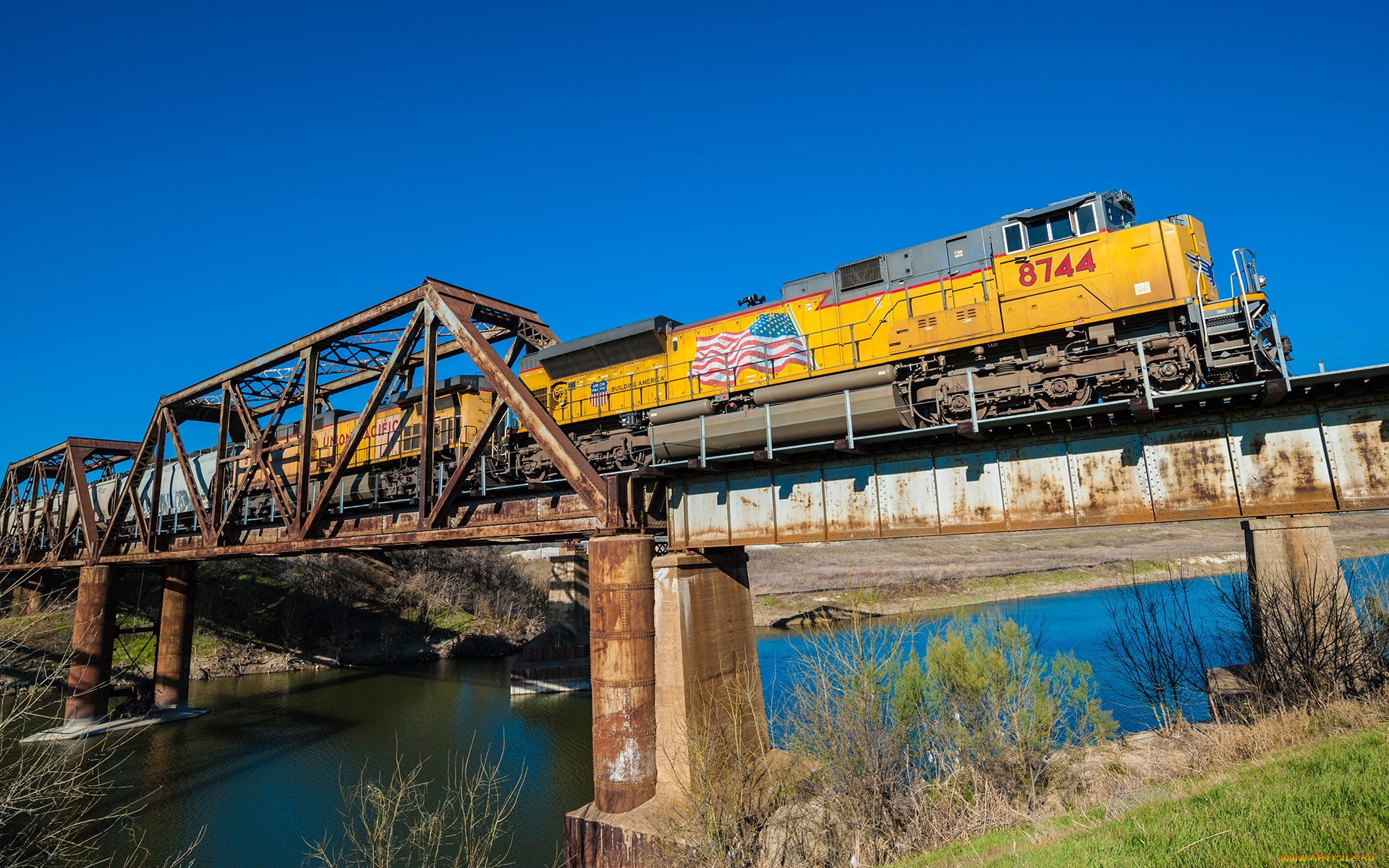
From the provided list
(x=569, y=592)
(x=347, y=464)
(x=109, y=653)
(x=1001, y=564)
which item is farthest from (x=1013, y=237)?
(x=1001, y=564)

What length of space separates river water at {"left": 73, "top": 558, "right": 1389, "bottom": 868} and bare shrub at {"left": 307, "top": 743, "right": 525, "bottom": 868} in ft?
1.39

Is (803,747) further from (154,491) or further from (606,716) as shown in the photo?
(154,491)

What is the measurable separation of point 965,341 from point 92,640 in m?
33.0

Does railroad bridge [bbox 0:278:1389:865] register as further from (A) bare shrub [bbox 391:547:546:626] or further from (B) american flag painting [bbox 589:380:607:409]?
(A) bare shrub [bbox 391:547:546:626]

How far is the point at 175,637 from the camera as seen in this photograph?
28.1 meters

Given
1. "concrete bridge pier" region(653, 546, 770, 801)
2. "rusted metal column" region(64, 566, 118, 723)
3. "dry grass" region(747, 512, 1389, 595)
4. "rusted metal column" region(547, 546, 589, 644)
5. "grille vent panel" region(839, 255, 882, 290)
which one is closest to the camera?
"concrete bridge pier" region(653, 546, 770, 801)

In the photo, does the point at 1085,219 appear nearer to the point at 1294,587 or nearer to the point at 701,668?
the point at 1294,587

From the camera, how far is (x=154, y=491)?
79.5 ft

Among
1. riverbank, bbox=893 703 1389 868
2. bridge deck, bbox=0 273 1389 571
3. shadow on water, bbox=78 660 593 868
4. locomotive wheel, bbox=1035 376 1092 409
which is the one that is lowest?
shadow on water, bbox=78 660 593 868

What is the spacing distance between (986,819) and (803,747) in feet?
10.1

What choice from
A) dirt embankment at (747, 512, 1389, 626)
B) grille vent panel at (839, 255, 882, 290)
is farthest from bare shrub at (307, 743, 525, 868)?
dirt embankment at (747, 512, 1389, 626)

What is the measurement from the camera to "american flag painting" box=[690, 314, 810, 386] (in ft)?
52.3

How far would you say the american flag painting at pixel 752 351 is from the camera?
52.3 feet

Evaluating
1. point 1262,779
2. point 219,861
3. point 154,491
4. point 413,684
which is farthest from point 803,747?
point 413,684
